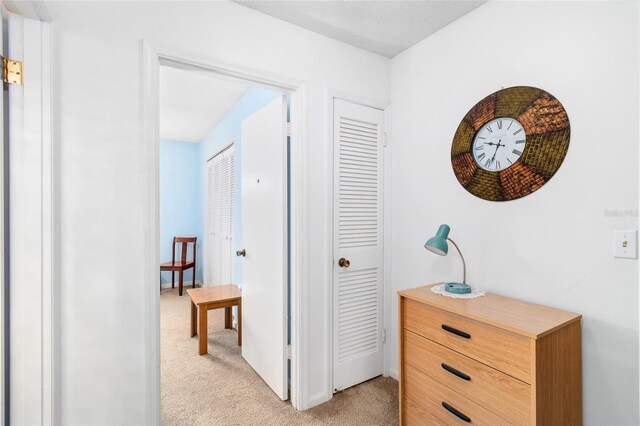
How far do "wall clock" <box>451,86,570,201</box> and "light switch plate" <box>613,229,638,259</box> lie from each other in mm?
357

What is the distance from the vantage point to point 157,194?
154 centimetres

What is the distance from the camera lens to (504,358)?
124cm

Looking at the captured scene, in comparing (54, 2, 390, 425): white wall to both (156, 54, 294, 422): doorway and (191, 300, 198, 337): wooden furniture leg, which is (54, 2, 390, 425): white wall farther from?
(191, 300, 198, 337): wooden furniture leg

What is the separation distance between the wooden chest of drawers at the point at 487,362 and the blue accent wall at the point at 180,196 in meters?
4.47

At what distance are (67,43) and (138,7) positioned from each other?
1.18 ft

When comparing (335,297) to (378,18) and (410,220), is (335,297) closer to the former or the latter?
(410,220)

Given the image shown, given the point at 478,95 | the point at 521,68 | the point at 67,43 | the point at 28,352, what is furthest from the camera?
the point at 478,95

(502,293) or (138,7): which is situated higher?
(138,7)

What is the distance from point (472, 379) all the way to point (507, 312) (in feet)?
1.08

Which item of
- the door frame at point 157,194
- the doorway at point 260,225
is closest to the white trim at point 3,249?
the door frame at point 157,194

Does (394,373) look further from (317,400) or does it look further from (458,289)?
(458,289)

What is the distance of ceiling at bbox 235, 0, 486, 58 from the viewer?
1737mm

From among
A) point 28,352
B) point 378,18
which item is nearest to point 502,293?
point 378,18

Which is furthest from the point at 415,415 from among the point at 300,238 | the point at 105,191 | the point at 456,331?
the point at 105,191
